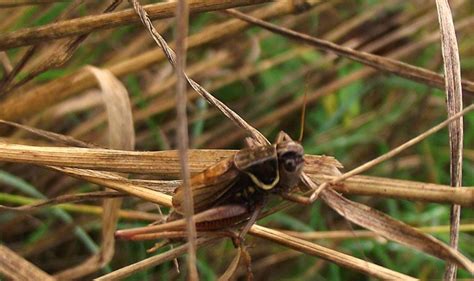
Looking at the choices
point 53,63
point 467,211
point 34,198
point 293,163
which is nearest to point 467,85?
point 293,163

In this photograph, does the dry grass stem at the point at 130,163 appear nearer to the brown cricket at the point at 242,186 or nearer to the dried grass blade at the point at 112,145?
the brown cricket at the point at 242,186

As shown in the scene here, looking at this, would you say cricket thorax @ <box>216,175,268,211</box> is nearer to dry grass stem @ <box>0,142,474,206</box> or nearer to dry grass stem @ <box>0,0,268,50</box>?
dry grass stem @ <box>0,142,474,206</box>

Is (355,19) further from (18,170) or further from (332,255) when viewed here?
(332,255)

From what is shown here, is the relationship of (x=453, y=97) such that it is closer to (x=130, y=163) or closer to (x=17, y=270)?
(x=130, y=163)

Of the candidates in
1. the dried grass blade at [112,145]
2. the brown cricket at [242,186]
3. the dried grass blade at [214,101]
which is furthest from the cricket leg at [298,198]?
the dried grass blade at [112,145]

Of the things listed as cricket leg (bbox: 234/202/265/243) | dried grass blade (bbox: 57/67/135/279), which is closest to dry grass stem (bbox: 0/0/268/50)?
dried grass blade (bbox: 57/67/135/279)
